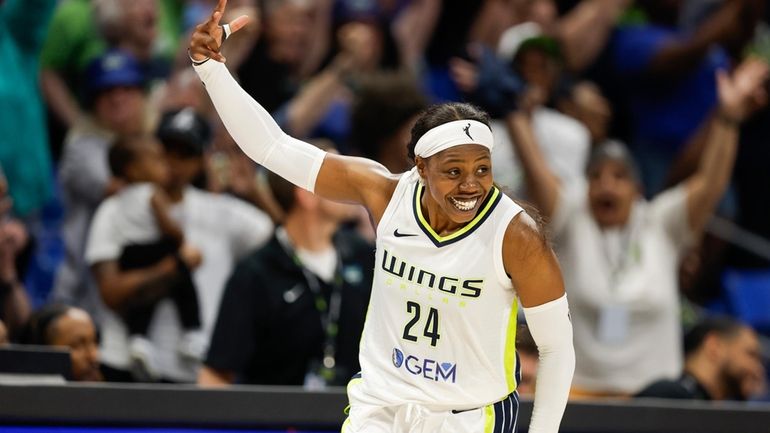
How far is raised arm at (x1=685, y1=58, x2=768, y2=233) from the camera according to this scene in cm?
709

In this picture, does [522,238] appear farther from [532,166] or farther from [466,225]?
[532,166]

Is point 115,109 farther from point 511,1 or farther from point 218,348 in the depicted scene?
point 511,1

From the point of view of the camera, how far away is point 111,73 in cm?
721

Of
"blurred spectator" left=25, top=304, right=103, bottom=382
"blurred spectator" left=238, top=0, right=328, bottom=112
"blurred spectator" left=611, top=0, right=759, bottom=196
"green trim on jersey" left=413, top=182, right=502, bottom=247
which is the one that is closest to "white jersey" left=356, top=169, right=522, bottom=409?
"green trim on jersey" left=413, top=182, right=502, bottom=247

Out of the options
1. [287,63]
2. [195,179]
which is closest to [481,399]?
[195,179]

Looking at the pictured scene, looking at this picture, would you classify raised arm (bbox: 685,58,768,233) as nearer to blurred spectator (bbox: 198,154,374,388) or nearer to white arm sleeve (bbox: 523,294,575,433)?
blurred spectator (bbox: 198,154,374,388)

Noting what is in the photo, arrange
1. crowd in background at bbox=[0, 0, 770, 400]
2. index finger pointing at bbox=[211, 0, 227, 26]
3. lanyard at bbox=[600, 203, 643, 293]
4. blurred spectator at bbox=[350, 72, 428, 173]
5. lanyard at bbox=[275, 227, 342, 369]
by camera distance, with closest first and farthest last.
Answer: index finger pointing at bbox=[211, 0, 227, 26]
lanyard at bbox=[275, 227, 342, 369]
crowd in background at bbox=[0, 0, 770, 400]
blurred spectator at bbox=[350, 72, 428, 173]
lanyard at bbox=[600, 203, 643, 293]

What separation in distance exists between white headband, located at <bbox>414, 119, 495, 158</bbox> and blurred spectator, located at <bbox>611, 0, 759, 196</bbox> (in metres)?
4.79

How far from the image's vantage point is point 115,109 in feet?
24.0

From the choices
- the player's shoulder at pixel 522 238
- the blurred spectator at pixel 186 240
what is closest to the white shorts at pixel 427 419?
the player's shoulder at pixel 522 238

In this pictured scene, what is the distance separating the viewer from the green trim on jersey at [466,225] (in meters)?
3.97

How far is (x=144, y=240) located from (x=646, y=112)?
3799 mm

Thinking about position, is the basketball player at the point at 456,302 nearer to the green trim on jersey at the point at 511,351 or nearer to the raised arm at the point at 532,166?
the green trim on jersey at the point at 511,351

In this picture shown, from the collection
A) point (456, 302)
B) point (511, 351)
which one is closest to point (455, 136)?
point (456, 302)
